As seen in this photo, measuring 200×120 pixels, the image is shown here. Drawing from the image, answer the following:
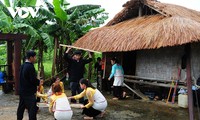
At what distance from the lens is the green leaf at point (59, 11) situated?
12028 millimetres

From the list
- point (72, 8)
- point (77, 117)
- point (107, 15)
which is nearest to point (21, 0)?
point (72, 8)

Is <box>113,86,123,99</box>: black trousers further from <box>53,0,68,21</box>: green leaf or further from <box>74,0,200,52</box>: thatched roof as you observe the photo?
<box>53,0,68,21</box>: green leaf

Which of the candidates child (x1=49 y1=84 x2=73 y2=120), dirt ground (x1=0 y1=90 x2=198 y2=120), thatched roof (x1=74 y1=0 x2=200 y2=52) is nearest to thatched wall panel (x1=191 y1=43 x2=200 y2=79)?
thatched roof (x1=74 y1=0 x2=200 y2=52)

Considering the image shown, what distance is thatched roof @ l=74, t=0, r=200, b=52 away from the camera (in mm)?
7684

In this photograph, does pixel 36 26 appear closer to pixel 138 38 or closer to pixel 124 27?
pixel 124 27

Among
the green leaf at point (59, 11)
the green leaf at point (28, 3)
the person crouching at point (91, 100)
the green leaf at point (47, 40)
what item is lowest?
the person crouching at point (91, 100)

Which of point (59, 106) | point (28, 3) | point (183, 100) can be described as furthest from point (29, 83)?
point (28, 3)

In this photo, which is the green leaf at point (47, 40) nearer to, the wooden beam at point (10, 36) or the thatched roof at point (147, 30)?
the thatched roof at point (147, 30)

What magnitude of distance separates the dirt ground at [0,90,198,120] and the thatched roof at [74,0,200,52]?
6.08 ft

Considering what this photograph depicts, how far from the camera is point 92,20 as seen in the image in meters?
14.5

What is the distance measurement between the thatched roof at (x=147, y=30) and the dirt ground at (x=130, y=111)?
185cm

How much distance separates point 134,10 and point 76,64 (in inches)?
199

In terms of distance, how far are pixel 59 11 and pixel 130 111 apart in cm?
634

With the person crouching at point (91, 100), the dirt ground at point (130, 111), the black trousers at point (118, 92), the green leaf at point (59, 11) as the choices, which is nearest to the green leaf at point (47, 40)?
the green leaf at point (59, 11)
